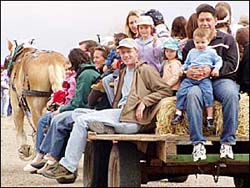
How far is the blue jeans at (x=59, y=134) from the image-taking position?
7.64m

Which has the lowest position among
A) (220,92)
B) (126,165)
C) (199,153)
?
(126,165)

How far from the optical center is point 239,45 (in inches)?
292

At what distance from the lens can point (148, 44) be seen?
764cm

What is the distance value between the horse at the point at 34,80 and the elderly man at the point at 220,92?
18.0 feet

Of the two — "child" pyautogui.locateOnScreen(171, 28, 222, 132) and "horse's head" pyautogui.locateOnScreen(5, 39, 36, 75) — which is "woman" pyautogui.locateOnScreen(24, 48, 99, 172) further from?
"horse's head" pyautogui.locateOnScreen(5, 39, 36, 75)

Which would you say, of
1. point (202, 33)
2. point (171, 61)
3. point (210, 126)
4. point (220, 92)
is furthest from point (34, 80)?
point (210, 126)

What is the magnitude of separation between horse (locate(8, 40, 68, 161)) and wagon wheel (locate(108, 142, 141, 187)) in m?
5.25

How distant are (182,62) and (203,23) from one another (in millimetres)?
516

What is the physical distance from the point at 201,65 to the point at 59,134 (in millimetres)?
1834

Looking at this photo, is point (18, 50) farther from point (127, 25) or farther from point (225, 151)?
point (225, 151)

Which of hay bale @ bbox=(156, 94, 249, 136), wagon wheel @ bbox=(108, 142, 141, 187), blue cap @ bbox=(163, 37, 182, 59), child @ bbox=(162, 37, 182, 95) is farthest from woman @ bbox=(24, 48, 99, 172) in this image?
hay bale @ bbox=(156, 94, 249, 136)

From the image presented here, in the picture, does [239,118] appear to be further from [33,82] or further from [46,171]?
[33,82]

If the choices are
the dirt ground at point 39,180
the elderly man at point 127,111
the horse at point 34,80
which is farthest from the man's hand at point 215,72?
the horse at point 34,80

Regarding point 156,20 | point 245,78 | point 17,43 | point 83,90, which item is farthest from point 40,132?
point 17,43
